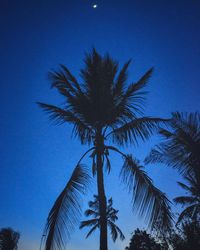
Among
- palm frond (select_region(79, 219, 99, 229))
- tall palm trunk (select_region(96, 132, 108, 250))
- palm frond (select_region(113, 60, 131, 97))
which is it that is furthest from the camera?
palm frond (select_region(79, 219, 99, 229))

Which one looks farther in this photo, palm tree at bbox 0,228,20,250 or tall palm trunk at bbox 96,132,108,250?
palm tree at bbox 0,228,20,250

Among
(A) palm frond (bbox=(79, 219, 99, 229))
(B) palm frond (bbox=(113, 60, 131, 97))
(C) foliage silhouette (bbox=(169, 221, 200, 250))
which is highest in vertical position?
(B) palm frond (bbox=(113, 60, 131, 97))

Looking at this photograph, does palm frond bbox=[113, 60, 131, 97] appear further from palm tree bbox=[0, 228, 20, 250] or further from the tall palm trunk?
palm tree bbox=[0, 228, 20, 250]

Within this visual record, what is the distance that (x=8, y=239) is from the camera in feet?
95.8

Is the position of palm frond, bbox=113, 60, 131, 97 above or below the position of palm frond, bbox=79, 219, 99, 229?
above

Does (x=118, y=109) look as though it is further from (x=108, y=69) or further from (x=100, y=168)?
(x=100, y=168)

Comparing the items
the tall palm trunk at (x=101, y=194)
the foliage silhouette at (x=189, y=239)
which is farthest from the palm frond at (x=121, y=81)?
the foliage silhouette at (x=189, y=239)

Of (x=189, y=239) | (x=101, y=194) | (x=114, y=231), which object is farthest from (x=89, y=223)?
(x=101, y=194)

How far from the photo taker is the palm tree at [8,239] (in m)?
28.9

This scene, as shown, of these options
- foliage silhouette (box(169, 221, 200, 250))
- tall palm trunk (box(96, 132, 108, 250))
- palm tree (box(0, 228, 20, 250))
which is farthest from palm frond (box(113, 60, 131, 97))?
palm tree (box(0, 228, 20, 250))

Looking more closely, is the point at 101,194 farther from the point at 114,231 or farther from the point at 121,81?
the point at 114,231

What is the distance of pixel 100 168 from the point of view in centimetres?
508

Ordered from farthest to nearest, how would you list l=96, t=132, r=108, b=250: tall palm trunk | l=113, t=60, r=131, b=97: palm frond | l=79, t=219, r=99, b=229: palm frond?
l=79, t=219, r=99, b=229: palm frond
l=113, t=60, r=131, b=97: palm frond
l=96, t=132, r=108, b=250: tall palm trunk

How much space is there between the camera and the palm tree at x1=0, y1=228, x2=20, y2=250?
28.9 meters
